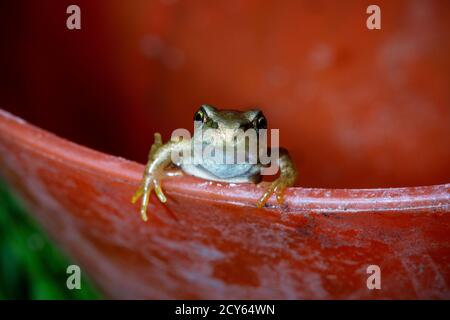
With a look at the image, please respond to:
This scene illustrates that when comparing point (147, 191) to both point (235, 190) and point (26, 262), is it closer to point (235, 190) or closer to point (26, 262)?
point (235, 190)

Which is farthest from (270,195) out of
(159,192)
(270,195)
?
(159,192)

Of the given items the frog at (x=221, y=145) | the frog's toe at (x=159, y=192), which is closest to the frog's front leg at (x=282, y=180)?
the frog at (x=221, y=145)

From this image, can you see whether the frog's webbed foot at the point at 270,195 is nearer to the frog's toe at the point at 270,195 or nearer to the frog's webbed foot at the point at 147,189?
the frog's toe at the point at 270,195

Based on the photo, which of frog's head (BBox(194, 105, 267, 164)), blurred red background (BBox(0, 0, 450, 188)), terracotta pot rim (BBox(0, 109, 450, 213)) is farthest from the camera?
blurred red background (BBox(0, 0, 450, 188))

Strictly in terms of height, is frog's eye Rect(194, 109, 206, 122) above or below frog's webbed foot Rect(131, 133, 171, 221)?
above

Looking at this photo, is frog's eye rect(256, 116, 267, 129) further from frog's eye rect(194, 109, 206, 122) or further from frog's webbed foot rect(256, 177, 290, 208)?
frog's webbed foot rect(256, 177, 290, 208)

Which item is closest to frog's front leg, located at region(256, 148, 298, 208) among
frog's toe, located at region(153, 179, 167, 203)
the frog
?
the frog
